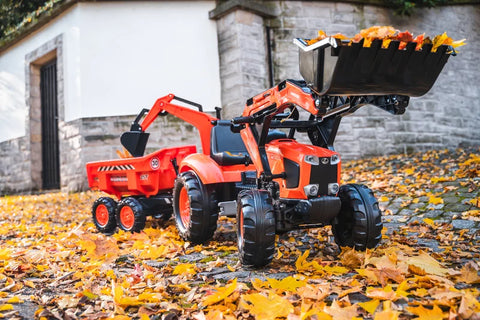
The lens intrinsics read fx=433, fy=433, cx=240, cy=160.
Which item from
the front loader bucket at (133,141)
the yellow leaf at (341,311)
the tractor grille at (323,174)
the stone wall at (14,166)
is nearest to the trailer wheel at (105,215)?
the front loader bucket at (133,141)

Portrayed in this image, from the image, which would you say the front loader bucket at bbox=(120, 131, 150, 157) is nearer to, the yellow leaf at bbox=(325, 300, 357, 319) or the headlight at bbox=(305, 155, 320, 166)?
the headlight at bbox=(305, 155, 320, 166)

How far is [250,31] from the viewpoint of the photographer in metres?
10.2

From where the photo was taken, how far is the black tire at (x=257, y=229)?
3314mm

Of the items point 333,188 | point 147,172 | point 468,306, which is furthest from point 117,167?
point 468,306

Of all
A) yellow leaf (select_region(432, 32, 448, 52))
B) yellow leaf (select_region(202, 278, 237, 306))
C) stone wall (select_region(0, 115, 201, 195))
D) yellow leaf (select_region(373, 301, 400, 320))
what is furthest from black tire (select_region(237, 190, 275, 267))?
stone wall (select_region(0, 115, 201, 195))

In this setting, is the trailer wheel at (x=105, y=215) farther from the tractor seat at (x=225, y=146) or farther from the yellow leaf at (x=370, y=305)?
the yellow leaf at (x=370, y=305)

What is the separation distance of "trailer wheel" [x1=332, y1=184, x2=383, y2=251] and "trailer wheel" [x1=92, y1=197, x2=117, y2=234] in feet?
10.7

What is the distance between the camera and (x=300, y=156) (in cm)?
348

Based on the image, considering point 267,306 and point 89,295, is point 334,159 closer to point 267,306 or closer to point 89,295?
point 267,306

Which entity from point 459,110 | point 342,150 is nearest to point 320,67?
point 342,150

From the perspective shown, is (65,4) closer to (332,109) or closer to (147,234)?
(147,234)

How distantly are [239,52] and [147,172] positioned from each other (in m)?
5.26

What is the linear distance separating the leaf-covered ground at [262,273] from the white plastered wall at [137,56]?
440 centimetres

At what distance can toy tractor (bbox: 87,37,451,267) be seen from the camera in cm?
289
